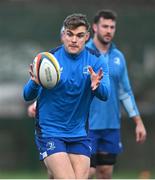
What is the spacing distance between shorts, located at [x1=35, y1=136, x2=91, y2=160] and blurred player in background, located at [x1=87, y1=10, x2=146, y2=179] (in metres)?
1.86

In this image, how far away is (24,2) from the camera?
16.3 m

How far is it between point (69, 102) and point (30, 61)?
6970mm

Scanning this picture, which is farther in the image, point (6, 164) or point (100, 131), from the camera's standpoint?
point (6, 164)

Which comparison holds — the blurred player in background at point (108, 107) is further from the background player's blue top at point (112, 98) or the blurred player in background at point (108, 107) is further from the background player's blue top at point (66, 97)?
the background player's blue top at point (66, 97)

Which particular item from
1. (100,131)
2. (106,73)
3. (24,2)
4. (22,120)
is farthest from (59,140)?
(24,2)

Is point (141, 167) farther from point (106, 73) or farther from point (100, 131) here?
point (106, 73)

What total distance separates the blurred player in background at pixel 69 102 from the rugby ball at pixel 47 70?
0.46 feet

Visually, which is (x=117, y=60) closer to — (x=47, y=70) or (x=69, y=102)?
(x=69, y=102)

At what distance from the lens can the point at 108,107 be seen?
34.9 ft

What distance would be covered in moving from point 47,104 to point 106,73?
0.71m

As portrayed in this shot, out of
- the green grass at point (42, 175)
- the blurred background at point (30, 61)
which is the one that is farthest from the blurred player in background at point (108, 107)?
the blurred background at point (30, 61)

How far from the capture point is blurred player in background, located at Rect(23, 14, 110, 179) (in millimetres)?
8383

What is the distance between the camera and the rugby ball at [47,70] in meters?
8.19

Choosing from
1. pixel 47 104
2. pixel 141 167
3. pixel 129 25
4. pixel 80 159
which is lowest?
pixel 141 167
